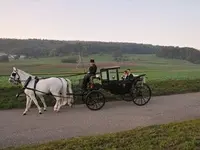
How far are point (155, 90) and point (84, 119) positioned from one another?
7970 millimetres

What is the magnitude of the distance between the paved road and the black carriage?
35 cm

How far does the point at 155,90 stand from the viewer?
61.4 feet

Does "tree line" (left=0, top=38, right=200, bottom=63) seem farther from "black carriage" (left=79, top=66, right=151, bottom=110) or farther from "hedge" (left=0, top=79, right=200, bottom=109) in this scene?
"black carriage" (left=79, top=66, right=151, bottom=110)

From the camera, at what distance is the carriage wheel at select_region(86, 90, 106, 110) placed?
13.7 meters

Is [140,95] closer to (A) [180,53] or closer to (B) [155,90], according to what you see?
(B) [155,90]

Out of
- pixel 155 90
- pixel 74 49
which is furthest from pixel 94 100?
pixel 74 49

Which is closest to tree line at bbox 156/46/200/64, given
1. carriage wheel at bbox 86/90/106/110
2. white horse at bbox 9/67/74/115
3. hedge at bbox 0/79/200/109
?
hedge at bbox 0/79/200/109

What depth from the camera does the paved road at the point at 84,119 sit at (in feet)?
30.7

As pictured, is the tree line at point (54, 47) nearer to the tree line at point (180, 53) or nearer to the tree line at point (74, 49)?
the tree line at point (74, 49)

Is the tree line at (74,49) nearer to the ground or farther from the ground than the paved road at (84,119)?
farther from the ground

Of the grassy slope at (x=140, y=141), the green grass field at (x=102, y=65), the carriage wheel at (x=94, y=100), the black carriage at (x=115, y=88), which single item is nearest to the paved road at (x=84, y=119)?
the carriage wheel at (x=94, y=100)

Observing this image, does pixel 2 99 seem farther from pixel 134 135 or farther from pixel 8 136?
pixel 134 135

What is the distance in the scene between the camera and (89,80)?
14.2 m

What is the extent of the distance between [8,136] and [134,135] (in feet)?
11.6
